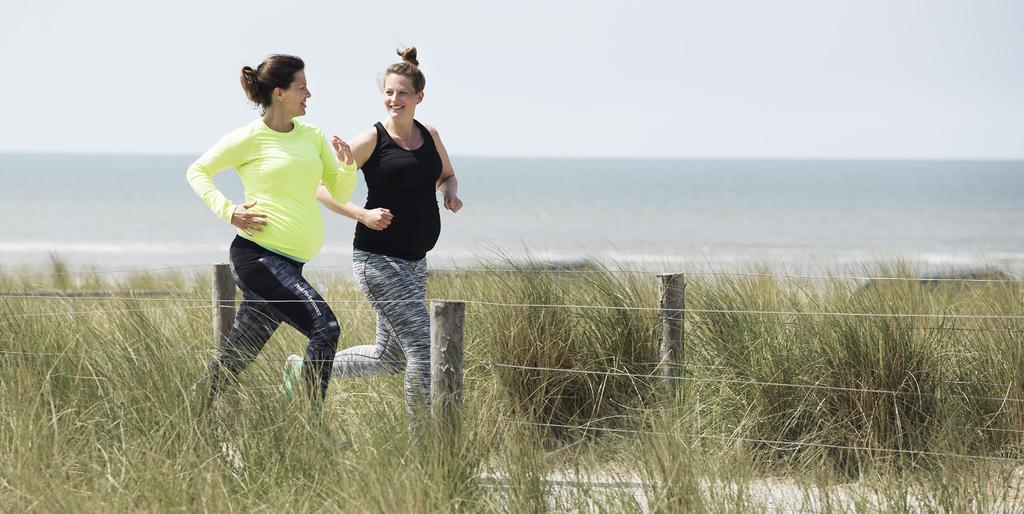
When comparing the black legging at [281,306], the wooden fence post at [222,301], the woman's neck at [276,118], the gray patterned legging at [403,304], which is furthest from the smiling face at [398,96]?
the wooden fence post at [222,301]

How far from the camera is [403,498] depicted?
339cm

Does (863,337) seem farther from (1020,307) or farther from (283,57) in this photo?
(283,57)

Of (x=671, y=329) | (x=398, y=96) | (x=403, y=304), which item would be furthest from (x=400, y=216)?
(x=671, y=329)

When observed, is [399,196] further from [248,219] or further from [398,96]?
[248,219]

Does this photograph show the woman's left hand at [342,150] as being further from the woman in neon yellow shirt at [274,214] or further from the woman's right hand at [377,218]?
the woman's right hand at [377,218]

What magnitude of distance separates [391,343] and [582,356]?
99 centimetres

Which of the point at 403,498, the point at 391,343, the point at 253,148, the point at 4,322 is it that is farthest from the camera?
the point at 4,322

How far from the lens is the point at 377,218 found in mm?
3939

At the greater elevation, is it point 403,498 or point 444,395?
point 444,395

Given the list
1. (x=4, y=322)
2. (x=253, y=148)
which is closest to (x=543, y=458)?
(x=253, y=148)

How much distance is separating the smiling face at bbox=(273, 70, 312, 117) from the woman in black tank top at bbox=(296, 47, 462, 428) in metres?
0.24

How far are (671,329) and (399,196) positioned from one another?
52.9 inches

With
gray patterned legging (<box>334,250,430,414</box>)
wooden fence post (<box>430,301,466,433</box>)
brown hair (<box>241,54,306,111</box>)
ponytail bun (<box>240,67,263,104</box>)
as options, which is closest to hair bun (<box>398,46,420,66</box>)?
brown hair (<box>241,54,306,111</box>)

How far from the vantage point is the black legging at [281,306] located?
397 cm
